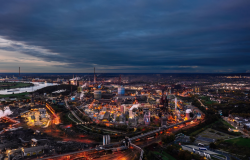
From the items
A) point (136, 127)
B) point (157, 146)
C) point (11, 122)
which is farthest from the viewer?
point (11, 122)

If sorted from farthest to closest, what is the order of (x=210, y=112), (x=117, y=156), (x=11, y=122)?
(x=210, y=112), (x=11, y=122), (x=117, y=156)

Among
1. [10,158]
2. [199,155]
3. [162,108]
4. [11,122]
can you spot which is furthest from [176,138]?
[11,122]

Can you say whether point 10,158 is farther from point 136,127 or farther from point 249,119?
point 249,119

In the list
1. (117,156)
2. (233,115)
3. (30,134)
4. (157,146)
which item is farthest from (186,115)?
(30,134)

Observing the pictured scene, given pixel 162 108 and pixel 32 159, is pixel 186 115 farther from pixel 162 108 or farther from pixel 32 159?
pixel 32 159

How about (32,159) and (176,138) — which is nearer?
(32,159)

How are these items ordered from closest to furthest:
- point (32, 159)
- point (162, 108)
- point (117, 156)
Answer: point (32, 159) < point (117, 156) < point (162, 108)

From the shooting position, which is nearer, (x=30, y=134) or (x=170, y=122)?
(x=30, y=134)


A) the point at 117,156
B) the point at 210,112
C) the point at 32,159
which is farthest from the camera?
the point at 210,112
